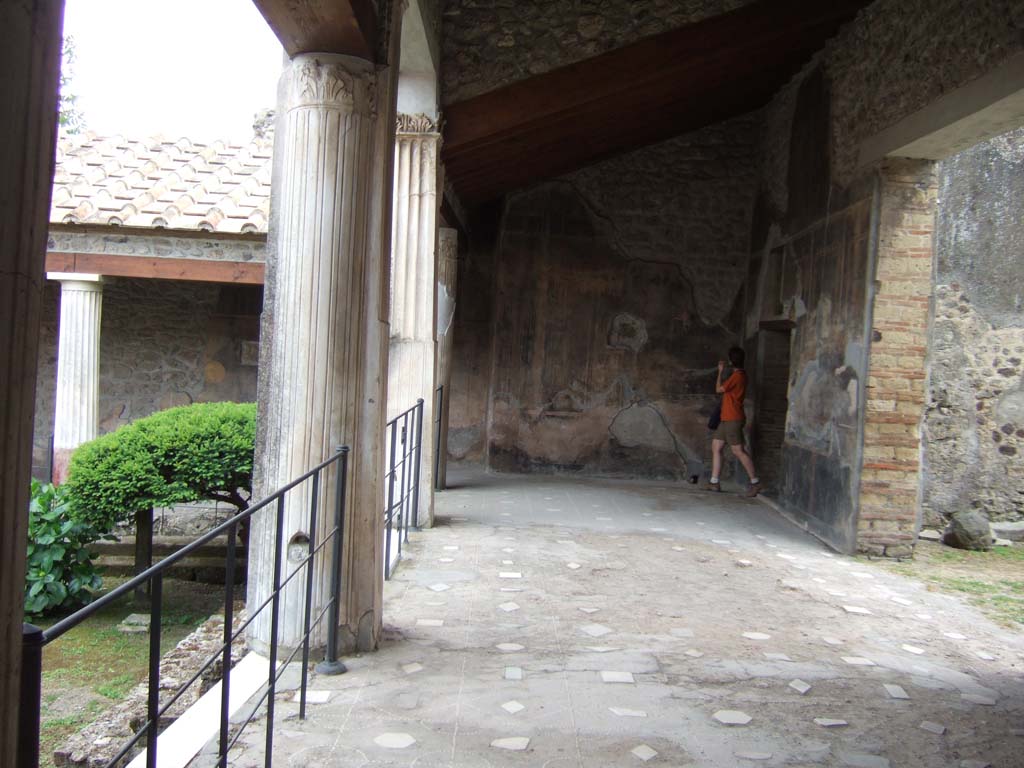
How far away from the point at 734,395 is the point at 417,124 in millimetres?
4608

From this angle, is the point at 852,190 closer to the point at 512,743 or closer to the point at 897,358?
the point at 897,358

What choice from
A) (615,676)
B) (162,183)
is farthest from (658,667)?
(162,183)

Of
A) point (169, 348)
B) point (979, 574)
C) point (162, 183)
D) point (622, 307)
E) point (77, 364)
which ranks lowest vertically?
point (979, 574)

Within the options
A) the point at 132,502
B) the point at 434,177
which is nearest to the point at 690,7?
the point at 434,177

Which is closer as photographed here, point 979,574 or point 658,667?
point 658,667

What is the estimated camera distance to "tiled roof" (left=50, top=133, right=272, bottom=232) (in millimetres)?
9297

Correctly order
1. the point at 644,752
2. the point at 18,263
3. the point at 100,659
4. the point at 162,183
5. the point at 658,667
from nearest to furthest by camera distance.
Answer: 1. the point at 18,263
2. the point at 644,752
3. the point at 658,667
4. the point at 100,659
5. the point at 162,183

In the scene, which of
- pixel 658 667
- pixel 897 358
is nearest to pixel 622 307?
pixel 897 358

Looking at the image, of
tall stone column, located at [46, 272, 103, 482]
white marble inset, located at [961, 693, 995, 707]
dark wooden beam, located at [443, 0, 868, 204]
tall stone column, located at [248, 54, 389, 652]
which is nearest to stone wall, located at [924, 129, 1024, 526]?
dark wooden beam, located at [443, 0, 868, 204]

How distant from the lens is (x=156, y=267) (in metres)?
9.38

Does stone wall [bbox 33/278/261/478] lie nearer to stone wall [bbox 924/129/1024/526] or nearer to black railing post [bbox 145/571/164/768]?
stone wall [bbox 924/129/1024/526]

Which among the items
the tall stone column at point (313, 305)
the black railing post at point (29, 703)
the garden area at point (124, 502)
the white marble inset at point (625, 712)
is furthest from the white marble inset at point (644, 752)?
the garden area at point (124, 502)

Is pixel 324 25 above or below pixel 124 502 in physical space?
above

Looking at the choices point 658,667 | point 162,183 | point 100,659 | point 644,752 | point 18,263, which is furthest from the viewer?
point 162,183
